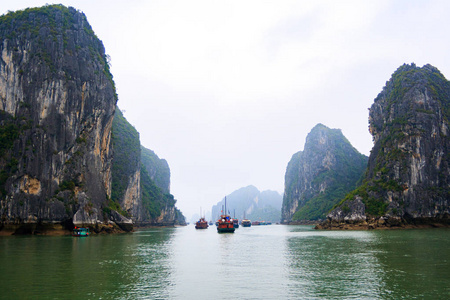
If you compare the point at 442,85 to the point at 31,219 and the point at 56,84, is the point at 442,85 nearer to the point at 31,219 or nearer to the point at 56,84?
the point at 56,84

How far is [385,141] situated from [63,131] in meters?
97.7

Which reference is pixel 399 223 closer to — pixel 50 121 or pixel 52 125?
pixel 52 125

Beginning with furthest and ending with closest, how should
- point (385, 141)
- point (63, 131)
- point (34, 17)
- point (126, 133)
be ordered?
point (126, 133), point (385, 141), point (34, 17), point (63, 131)

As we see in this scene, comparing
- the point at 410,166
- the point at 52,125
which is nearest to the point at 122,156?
the point at 52,125

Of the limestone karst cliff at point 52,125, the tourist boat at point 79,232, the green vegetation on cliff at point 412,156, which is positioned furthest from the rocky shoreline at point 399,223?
the tourist boat at point 79,232

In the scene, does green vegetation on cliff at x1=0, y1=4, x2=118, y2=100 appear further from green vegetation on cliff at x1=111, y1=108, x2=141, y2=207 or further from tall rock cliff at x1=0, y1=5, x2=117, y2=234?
green vegetation on cliff at x1=111, y1=108, x2=141, y2=207

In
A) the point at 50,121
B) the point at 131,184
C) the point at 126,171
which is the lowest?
the point at 131,184

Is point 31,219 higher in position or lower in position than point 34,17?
lower

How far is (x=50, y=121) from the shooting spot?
76.1 metres

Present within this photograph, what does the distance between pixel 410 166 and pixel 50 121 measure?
97.7m

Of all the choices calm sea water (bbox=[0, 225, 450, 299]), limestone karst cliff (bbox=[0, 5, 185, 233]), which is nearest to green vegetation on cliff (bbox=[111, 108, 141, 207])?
limestone karst cliff (bbox=[0, 5, 185, 233])

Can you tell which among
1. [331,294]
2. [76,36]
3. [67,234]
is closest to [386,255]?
[331,294]

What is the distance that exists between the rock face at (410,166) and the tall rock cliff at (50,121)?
7435cm

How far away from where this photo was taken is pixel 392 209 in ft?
328
